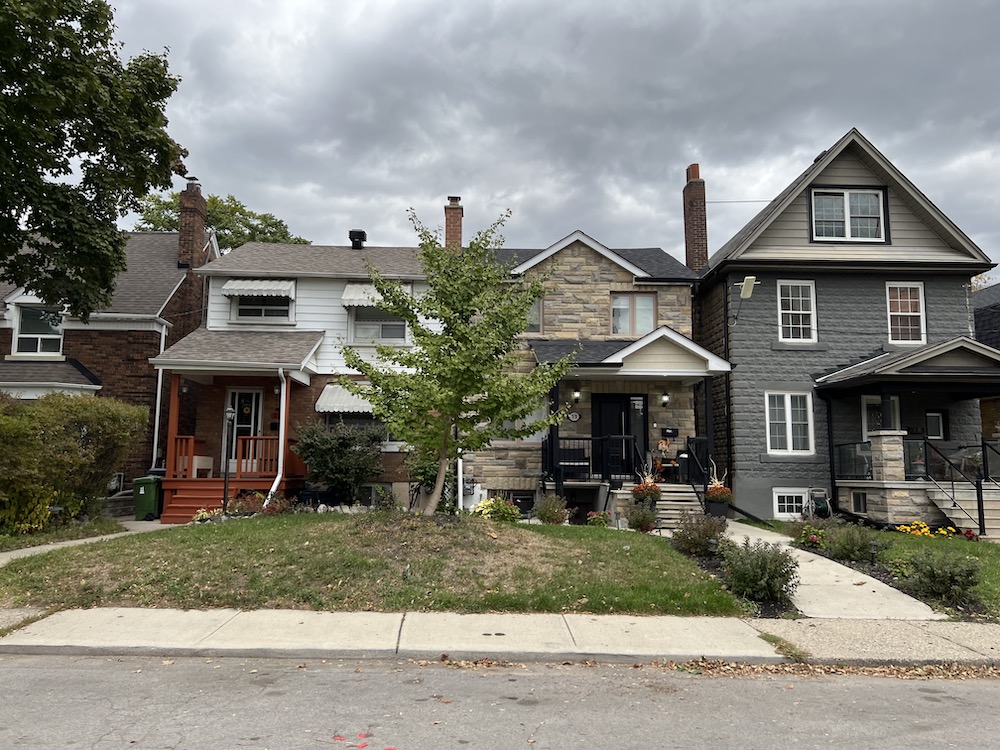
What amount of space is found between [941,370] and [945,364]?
0.30m

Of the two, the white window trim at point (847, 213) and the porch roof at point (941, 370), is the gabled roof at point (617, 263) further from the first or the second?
the porch roof at point (941, 370)

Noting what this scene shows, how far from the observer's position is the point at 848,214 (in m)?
18.4

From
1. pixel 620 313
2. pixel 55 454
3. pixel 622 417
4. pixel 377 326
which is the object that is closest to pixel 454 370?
pixel 55 454

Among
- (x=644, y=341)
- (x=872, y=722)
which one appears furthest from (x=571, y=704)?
(x=644, y=341)

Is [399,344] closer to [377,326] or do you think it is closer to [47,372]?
[377,326]

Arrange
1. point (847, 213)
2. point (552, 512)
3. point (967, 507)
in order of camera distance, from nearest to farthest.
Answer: point (552, 512)
point (967, 507)
point (847, 213)

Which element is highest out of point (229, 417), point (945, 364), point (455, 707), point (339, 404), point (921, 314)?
point (921, 314)

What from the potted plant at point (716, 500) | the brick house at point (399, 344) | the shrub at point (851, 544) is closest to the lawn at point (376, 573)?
the shrub at point (851, 544)

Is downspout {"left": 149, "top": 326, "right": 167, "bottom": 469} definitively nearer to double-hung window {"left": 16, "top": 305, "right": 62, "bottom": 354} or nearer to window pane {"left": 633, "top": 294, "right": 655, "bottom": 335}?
double-hung window {"left": 16, "top": 305, "right": 62, "bottom": 354}

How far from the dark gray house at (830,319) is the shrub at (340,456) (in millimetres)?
9080

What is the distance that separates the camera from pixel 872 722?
4930 mm

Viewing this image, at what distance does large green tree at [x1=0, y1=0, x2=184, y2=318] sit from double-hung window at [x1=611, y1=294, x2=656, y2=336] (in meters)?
11.2

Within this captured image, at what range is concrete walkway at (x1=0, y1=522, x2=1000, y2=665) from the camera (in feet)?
20.9

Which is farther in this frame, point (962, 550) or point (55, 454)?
point (55, 454)
